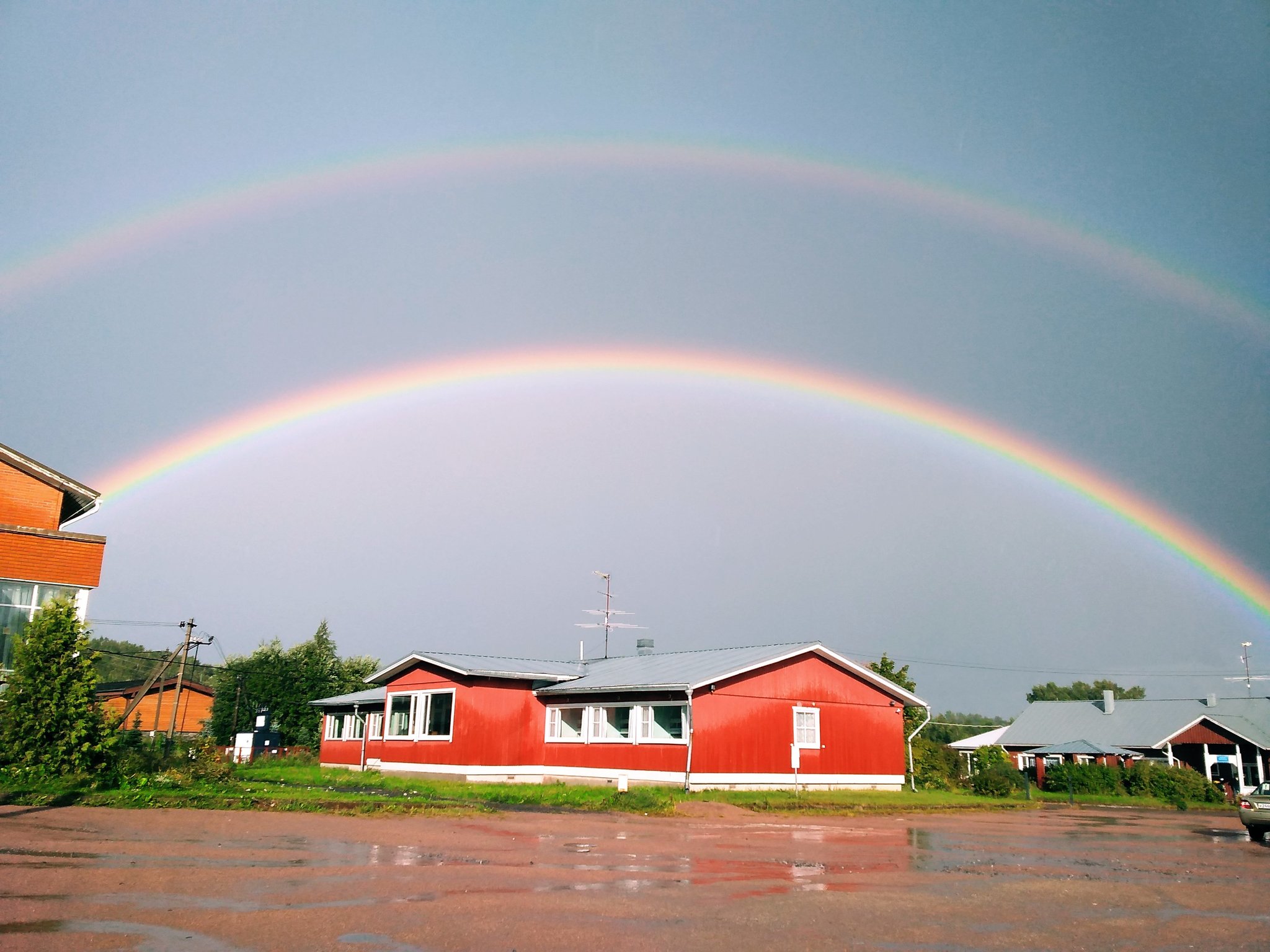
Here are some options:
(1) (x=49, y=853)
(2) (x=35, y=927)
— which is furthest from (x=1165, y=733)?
(2) (x=35, y=927)

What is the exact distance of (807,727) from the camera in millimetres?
31375

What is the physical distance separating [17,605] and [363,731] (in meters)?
17.4

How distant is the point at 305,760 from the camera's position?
151ft

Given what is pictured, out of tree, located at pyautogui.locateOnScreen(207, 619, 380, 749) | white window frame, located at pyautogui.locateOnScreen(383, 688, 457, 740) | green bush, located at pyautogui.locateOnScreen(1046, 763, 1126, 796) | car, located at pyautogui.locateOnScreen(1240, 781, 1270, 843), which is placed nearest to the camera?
car, located at pyautogui.locateOnScreen(1240, 781, 1270, 843)

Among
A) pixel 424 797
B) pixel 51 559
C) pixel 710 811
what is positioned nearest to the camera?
pixel 710 811

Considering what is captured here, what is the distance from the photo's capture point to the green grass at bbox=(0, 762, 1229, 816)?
18984 mm

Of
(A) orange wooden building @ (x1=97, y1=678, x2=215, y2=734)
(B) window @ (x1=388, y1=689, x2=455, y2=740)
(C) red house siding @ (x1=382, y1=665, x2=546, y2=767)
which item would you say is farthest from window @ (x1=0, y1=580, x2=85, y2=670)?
(A) orange wooden building @ (x1=97, y1=678, x2=215, y2=734)

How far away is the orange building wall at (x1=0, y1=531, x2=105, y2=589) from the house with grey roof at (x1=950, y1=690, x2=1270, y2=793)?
130ft

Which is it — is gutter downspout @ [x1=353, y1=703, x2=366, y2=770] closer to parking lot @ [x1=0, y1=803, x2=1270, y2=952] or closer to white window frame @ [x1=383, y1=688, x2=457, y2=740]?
white window frame @ [x1=383, y1=688, x2=457, y2=740]

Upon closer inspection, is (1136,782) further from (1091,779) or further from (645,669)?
(645,669)

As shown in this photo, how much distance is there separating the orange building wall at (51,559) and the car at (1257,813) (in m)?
30.1

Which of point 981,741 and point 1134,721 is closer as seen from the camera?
point 1134,721

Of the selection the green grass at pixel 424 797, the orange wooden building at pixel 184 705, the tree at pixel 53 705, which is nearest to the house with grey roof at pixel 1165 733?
the green grass at pixel 424 797

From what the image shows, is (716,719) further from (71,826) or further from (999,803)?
(71,826)
